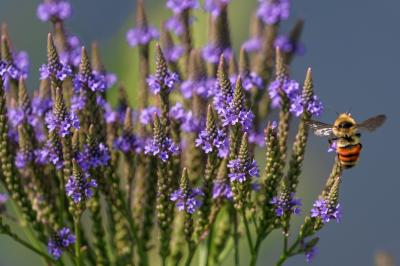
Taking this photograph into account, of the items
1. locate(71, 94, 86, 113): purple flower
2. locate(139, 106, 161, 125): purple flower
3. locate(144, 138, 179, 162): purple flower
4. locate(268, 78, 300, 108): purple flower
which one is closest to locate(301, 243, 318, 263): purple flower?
locate(268, 78, 300, 108): purple flower

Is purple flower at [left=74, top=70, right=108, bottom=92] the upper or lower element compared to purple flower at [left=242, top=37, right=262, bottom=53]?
lower

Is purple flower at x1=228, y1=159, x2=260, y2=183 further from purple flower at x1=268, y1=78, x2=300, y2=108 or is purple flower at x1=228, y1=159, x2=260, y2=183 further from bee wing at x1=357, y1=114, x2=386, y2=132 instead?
bee wing at x1=357, y1=114, x2=386, y2=132

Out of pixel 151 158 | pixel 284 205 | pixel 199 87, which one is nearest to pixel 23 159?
pixel 151 158

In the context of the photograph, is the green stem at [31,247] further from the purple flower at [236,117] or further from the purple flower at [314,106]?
the purple flower at [314,106]

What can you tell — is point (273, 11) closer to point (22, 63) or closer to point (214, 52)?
point (214, 52)

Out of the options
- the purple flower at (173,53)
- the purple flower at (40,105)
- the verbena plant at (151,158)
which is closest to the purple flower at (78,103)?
the verbena plant at (151,158)
